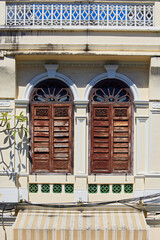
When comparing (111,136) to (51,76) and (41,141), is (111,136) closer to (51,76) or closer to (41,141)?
(41,141)

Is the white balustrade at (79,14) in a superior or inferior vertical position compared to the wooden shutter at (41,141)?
superior

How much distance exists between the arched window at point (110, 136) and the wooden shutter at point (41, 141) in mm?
905

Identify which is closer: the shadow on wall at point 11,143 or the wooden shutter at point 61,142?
the shadow on wall at point 11,143

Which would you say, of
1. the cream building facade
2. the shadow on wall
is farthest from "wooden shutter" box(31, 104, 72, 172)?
the shadow on wall

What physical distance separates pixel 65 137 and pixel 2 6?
9.78 feet

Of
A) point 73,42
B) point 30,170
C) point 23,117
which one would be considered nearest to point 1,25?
point 73,42

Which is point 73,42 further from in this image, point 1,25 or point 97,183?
point 97,183

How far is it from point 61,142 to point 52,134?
251mm

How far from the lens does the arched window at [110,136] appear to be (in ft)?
22.4

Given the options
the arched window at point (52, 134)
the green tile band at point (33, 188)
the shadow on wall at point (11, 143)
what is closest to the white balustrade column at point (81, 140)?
the arched window at point (52, 134)

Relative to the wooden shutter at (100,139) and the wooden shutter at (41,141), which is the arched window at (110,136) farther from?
the wooden shutter at (41,141)

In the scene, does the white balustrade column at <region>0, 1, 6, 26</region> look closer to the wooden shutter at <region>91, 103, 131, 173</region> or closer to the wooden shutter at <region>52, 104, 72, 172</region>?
the wooden shutter at <region>52, 104, 72, 172</region>

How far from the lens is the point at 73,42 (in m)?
6.63

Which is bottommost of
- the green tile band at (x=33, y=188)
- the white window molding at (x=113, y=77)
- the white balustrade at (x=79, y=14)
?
the green tile band at (x=33, y=188)
